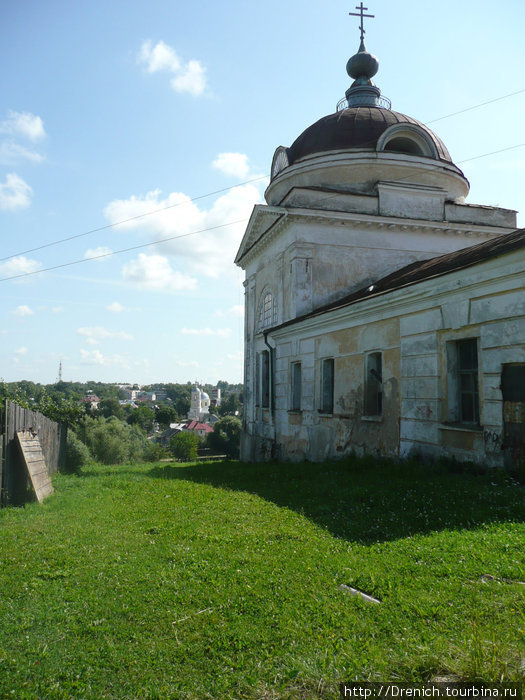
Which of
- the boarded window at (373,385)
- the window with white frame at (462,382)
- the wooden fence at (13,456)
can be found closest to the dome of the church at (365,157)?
the boarded window at (373,385)

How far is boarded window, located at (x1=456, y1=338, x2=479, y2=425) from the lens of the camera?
9.41 meters

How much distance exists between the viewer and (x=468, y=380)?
9648mm

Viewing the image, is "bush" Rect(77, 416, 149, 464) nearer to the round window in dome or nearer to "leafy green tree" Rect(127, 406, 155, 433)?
the round window in dome

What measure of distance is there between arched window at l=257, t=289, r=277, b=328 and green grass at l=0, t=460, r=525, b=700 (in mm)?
14738

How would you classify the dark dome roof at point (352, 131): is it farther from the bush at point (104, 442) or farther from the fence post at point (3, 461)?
the bush at point (104, 442)

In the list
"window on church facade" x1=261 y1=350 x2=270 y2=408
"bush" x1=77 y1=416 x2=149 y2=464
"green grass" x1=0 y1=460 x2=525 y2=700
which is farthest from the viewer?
"bush" x1=77 y1=416 x2=149 y2=464

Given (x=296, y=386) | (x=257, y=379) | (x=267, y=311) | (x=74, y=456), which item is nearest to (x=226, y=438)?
(x=257, y=379)

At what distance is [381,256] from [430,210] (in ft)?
9.74

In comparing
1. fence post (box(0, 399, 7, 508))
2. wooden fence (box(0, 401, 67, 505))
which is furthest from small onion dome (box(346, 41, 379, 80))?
fence post (box(0, 399, 7, 508))

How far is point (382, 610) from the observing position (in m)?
3.93

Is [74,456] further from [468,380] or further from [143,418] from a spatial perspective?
[143,418]

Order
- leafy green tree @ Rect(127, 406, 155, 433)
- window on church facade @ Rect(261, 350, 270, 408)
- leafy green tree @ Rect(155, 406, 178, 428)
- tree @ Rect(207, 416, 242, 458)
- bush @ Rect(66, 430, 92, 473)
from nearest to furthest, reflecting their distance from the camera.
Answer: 1. bush @ Rect(66, 430, 92, 473)
2. window on church facade @ Rect(261, 350, 270, 408)
3. tree @ Rect(207, 416, 242, 458)
4. leafy green tree @ Rect(127, 406, 155, 433)
5. leafy green tree @ Rect(155, 406, 178, 428)

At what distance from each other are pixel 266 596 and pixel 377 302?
853 cm

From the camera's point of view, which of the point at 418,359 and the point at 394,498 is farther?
the point at 418,359
